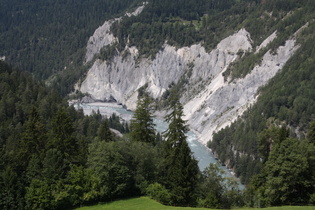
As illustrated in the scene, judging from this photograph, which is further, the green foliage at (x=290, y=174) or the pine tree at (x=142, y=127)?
the pine tree at (x=142, y=127)

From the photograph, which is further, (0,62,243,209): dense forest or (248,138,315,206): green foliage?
(0,62,243,209): dense forest

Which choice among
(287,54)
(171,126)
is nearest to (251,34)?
(287,54)

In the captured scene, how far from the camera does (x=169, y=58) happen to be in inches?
7721

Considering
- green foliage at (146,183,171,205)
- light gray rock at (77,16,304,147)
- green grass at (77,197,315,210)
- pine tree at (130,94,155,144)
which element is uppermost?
light gray rock at (77,16,304,147)

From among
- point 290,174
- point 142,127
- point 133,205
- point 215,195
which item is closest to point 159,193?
point 133,205

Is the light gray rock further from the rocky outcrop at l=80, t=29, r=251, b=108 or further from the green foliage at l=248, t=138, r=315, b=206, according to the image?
the green foliage at l=248, t=138, r=315, b=206

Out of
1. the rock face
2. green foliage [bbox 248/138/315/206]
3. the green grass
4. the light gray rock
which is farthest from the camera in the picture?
the rock face

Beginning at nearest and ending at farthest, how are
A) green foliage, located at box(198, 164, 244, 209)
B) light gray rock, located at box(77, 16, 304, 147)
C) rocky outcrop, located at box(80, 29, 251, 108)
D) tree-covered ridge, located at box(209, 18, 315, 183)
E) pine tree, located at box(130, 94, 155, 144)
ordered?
green foliage, located at box(198, 164, 244, 209), pine tree, located at box(130, 94, 155, 144), tree-covered ridge, located at box(209, 18, 315, 183), light gray rock, located at box(77, 16, 304, 147), rocky outcrop, located at box(80, 29, 251, 108)

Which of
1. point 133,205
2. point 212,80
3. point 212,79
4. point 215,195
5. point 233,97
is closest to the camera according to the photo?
point 133,205

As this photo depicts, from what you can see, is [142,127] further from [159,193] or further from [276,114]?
[276,114]

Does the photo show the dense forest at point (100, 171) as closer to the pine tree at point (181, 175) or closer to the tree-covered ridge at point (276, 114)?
the pine tree at point (181, 175)

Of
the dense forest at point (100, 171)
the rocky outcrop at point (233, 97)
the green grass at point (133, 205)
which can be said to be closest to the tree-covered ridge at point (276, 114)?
the rocky outcrop at point (233, 97)

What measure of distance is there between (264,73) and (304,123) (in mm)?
32645

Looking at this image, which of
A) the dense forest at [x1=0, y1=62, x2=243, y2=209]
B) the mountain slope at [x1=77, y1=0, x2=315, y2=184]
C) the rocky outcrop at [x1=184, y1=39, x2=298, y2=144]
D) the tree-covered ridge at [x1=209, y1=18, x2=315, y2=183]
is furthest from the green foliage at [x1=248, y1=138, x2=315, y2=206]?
the rocky outcrop at [x1=184, y1=39, x2=298, y2=144]
